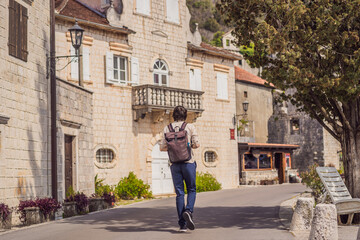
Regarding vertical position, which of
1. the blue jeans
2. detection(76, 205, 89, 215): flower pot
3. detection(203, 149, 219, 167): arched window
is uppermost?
detection(203, 149, 219, 167): arched window

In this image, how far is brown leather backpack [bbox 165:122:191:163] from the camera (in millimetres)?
Answer: 8031

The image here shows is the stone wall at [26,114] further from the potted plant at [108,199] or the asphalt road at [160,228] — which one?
the potted plant at [108,199]

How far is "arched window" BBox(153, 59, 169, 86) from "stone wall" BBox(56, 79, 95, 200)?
29.6 feet

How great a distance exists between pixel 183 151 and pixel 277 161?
34110 millimetres

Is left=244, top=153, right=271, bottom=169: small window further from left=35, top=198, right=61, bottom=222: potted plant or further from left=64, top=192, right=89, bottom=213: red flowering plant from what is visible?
left=35, top=198, right=61, bottom=222: potted plant

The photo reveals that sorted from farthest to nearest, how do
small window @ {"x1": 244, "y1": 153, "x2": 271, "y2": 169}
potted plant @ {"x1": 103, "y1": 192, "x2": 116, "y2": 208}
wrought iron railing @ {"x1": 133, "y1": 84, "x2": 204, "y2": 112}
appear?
small window @ {"x1": 244, "y1": 153, "x2": 271, "y2": 169}, wrought iron railing @ {"x1": 133, "y1": 84, "x2": 204, "y2": 112}, potted plant @ {"x1": 103, "y1": 192, "x2": 116, "y2": 208}

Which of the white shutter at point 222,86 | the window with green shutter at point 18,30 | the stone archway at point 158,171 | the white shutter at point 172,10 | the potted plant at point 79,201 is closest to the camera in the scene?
the window with green shutter at point 18,30

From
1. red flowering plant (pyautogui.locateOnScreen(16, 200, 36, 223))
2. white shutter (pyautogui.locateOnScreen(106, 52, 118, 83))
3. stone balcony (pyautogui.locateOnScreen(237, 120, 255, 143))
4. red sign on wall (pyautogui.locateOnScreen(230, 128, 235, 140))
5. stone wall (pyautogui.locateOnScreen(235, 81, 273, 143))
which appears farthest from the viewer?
Result: stone wall (pyautogui.locateOnScreen(235, 81, 273, 143))

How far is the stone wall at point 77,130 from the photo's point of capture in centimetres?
1466

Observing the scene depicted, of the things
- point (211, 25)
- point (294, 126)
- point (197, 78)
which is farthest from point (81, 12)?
point (211, 25)

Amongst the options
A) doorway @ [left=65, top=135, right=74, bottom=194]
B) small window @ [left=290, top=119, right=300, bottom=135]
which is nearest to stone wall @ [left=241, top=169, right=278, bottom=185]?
small window @ [left=290, top=119, right=300, bottom=135]

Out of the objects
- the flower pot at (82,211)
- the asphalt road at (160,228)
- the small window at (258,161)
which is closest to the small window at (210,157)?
the small window at (258,161)

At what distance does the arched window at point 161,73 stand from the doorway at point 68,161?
10.8m

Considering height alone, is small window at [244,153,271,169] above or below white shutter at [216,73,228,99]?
below
